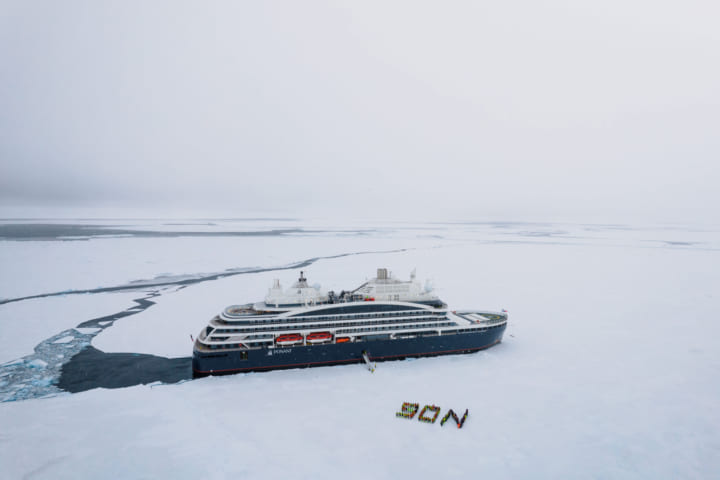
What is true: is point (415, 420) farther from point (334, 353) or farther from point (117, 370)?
point (117, 370)

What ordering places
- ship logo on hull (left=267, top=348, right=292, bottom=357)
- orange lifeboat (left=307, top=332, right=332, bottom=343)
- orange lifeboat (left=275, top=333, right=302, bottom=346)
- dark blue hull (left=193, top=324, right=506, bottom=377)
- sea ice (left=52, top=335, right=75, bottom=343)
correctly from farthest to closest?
sea ice (left=52, top=335, right=75, bottom=343)
orange lifeboat (left=307, top=332, right=332, bottom=343)
orange lifeboat (left=275, top=333, right=302, bottom=346)
ship logo on hull (left=267, top=348, right=292, bottom=357)
dark blue hull (left=193, top=324, right=506, bottom=377)

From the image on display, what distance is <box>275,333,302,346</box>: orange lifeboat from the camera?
84.2ft

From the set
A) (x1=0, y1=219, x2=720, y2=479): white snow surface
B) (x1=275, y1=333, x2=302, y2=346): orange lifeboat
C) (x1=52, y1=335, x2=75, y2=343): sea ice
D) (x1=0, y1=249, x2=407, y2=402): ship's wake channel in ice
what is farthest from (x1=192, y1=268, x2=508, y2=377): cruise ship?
(x1=52, y1=335, x2=75, y2=343): sea ice

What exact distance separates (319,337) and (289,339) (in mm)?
2174

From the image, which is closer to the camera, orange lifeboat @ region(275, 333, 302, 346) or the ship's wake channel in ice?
the ship's wake channel in ice

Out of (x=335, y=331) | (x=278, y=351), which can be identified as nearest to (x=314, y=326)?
(x=335, y=331)

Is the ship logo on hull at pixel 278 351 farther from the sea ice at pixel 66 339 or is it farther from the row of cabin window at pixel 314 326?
the sea ice at pixel 66 339

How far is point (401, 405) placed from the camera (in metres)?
21.3

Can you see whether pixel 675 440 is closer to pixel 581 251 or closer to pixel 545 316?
pixel 545 316

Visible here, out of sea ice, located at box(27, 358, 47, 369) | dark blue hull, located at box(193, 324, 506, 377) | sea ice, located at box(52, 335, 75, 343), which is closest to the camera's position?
dark blue hull, located at box(193, 324, 506, 377)

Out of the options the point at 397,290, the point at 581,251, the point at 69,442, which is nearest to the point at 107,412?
the point at 69,442

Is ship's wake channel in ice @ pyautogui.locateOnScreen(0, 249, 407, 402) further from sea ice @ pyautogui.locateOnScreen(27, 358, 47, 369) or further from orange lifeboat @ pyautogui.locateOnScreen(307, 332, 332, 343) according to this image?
orange lifeboat @ pyautogui.locateOnScreen(307, 332, 332, 343)

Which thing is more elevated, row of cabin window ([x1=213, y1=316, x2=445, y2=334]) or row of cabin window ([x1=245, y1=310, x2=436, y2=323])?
row of cabin window ([x1=245, y1=310, x2=436, y2=323])

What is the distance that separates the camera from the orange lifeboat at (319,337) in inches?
1033
